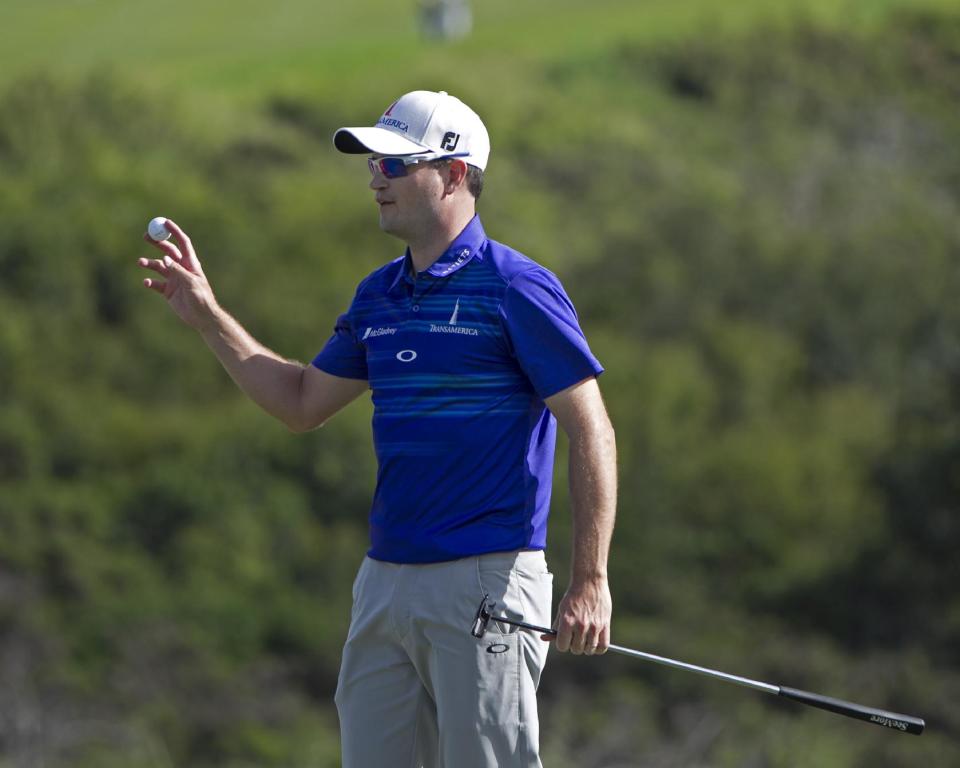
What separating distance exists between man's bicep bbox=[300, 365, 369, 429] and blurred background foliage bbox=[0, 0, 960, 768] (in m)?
13.1

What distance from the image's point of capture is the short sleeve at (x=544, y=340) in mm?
3531

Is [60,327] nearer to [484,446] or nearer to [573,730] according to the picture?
[573,730]

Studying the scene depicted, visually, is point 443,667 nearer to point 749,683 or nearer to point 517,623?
point 517,623

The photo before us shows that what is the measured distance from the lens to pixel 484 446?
3604 millimetres

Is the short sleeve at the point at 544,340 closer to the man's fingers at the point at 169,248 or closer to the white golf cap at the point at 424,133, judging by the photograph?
the white golf cap at the point at 424,133

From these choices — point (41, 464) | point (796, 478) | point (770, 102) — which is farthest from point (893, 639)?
point (770, 102)

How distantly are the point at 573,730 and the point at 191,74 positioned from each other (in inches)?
1090

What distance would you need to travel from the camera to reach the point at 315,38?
45594 millimetres

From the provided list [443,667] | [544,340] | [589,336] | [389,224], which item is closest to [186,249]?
[389,224]

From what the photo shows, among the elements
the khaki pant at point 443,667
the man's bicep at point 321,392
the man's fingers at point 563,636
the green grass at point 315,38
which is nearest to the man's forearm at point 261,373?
the man's bicep at point 321,392

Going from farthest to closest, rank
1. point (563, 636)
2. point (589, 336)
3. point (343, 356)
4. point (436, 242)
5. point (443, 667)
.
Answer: point (589, 336)
point (343, 356)
point (436, 242)
point (443, 667)
point (563, 636)

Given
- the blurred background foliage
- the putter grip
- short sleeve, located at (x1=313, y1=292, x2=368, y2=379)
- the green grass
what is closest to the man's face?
short sleeve, located at (x1=313, y1=292, x2=368, y2=379)

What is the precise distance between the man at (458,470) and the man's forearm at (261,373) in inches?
12.9

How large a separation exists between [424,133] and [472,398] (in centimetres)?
58
